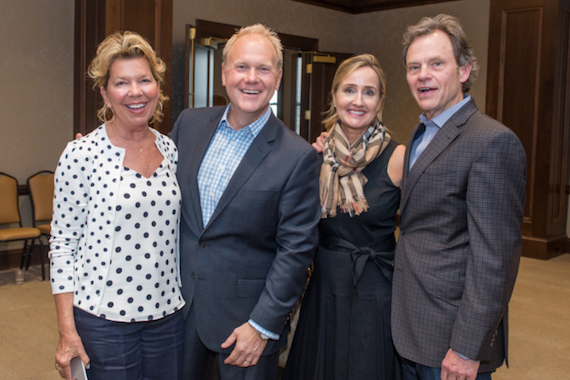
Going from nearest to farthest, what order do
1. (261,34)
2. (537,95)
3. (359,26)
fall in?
(261,34)
(537,95)
(359,26)

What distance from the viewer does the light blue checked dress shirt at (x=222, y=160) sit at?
173cm

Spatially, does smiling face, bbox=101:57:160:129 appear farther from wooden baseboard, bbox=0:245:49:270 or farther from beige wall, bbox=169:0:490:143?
beige wall, bbox=169:0:490:143

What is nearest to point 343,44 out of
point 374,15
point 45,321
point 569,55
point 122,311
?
point 374,15

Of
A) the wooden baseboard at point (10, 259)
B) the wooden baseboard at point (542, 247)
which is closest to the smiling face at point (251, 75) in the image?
the wooden baseboard at point (10, 259)

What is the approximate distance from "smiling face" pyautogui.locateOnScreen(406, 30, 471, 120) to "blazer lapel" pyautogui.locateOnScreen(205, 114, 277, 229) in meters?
0.51

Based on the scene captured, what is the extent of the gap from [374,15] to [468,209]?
7.47 metres

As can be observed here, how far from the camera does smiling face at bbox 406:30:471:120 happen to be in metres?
1.68

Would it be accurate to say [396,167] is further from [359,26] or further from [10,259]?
[359,26]

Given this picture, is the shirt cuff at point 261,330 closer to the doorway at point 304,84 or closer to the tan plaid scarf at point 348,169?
the tan plaid scarf at point 348,169

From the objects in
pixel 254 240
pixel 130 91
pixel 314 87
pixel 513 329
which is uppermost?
pixel 314 87

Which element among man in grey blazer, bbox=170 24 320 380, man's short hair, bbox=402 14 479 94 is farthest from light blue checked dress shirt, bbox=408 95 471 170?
man in grey blazer, bbox=170 24 320 380

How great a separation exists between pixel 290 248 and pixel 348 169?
0.50m

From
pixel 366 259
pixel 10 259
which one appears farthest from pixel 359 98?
pixel 10 259

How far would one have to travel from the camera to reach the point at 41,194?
5344mm
